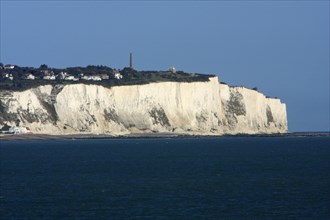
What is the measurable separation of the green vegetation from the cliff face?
2.07 m

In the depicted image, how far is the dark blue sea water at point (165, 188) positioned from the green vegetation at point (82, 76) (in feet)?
130

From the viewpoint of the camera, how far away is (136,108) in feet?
347

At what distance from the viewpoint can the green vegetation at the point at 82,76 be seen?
108m

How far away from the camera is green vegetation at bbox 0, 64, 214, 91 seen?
353 feet

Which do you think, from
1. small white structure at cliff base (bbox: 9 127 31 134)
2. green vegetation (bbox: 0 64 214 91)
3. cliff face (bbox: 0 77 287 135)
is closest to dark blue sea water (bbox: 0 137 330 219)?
small white structure at cliff base (bbox: 9 127 31 134)

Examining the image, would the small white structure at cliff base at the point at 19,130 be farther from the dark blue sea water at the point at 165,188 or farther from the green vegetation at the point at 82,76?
the dark blue sea water at the point at 165,188

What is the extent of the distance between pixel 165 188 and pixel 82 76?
82.9m

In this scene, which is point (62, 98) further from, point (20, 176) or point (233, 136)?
point (20, 176)

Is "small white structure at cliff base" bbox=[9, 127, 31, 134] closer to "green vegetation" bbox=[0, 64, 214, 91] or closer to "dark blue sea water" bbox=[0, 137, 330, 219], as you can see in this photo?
"green vegetation" bbox=[0, 64, 214, 91]

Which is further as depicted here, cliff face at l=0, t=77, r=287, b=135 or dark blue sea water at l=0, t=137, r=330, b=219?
cliff face at l=0, t=77, r=287, b=135

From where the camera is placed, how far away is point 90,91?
340 ft

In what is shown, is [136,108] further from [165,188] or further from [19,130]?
[165,188]

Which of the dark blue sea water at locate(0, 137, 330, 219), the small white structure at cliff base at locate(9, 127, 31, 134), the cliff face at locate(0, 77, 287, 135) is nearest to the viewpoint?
the dark blue sea water at locate(0, 137, 330, 219)

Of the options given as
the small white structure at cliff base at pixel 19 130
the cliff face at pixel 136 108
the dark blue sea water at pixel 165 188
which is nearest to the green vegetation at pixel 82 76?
the cliff face at pixel 136 108
